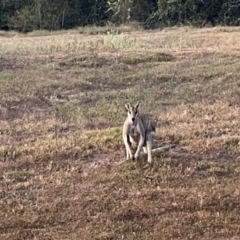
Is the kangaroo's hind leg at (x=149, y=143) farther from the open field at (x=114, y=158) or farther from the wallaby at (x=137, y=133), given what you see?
the open field at (x=114, y=158)

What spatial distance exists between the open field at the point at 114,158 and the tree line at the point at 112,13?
20444 millimetres

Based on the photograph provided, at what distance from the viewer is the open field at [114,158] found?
6637 mm

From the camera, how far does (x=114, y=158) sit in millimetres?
8617

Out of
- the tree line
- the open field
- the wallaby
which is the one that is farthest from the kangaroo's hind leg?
the tree line

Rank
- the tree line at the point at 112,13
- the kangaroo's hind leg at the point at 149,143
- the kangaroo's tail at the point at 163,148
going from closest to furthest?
the kangaroo's hind leg at the point at 149,143 < the kangaroo's tail at the point at 163,148 < the tree line at the point at 112,13

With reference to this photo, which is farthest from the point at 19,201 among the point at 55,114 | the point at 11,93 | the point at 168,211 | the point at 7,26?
the point at 7,26

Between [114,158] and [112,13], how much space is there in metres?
32.6

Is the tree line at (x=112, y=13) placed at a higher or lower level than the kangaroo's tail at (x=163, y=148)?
higher

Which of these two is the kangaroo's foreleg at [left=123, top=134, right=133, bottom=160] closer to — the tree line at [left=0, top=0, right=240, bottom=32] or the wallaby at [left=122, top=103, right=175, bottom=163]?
the wallaby at [left=122, top=103, right=175, bottom=163]

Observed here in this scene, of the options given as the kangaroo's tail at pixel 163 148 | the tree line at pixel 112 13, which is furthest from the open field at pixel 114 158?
the tree line at pixel 112 13

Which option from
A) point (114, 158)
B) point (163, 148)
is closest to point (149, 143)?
point (163, 148)

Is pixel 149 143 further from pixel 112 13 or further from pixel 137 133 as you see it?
pixel 112 13

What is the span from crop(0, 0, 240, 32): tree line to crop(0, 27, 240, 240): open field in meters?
20.4

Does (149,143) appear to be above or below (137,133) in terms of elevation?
below
